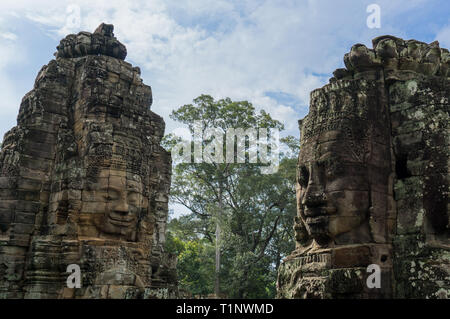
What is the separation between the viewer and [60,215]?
27.9ft

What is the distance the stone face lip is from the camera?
10234mm

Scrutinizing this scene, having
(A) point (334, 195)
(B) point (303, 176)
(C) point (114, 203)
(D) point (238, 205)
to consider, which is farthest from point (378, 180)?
(D) point (238, 205)

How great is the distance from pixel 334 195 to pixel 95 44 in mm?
6518

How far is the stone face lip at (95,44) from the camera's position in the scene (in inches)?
403

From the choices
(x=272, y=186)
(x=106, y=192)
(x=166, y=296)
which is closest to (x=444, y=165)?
(x=166, y=296)

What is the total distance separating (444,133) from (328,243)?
2002 millimetres

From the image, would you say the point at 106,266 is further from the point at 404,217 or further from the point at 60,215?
the point at 404,217

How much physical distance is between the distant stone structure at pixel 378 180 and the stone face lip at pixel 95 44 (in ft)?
16.9

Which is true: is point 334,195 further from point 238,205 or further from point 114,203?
point 238,205

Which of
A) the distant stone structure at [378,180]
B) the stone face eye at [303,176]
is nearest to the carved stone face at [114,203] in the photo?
the distant stone structure at [378,180]

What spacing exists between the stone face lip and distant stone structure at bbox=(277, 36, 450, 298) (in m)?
5.15

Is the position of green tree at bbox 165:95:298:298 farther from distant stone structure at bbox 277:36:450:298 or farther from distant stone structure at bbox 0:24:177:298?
distant stone structure at bbox 277:36:450:298

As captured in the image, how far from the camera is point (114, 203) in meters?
8.37

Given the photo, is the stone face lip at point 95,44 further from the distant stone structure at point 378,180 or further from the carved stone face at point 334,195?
the carved stone face at point 334,195
